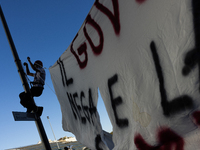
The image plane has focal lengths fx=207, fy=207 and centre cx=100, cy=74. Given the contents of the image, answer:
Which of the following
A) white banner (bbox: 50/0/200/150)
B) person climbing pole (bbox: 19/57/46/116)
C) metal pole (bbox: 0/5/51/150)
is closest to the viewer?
white banner (bbox: 50/0/200/150)

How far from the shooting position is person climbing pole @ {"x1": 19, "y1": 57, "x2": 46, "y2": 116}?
3.69 m

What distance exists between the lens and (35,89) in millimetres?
3920

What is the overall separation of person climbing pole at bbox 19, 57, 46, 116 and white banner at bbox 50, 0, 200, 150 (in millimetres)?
1157

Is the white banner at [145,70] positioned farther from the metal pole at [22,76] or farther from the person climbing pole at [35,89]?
the person climbing pole at [35,89]

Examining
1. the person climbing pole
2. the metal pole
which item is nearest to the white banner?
the metal pole

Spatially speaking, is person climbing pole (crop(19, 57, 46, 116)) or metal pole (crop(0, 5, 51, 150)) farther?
person climbing pole (crop(19, 57, 46, 116))

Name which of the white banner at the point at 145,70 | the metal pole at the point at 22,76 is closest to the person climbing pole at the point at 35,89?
the metal pole at the point at 22,76

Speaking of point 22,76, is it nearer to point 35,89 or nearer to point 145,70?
point 35,89

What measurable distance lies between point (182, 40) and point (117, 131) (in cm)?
133

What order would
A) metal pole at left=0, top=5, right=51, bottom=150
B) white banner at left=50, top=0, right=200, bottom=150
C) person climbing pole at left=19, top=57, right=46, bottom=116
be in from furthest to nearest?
1. person climbing pole at left=19, top=57, right=46, bottom=116
2. metal pole at left=0, top=5, right=51, bottom=150
3. white banner at left=50, top=0, right=200, bottom=150

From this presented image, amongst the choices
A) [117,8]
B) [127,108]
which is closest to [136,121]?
[127,108]

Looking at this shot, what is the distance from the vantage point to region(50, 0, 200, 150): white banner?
68.4 inches

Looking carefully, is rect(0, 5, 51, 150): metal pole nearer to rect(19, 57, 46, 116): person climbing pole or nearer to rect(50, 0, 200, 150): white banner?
rect(19, 57, 46, 116): person climbing pole

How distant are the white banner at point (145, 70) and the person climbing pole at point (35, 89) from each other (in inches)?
45.6
